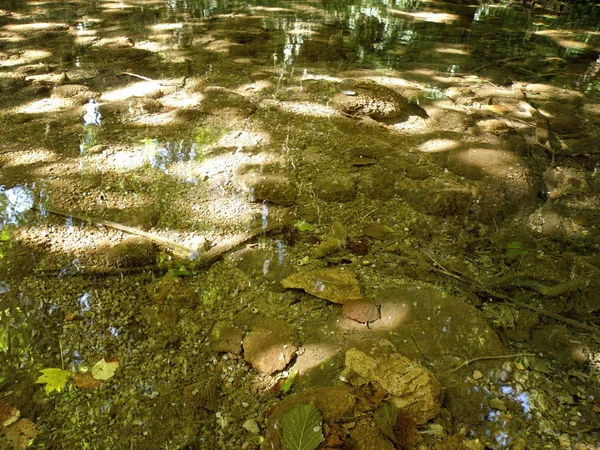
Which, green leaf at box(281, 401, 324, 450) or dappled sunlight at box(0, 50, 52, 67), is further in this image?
dappled sunlight at box(0, 50, 52, 67)

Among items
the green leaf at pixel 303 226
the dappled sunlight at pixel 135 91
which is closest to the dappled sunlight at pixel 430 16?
the dappled sunlight at pixel 135 91

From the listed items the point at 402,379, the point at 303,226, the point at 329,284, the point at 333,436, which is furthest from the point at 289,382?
the point at 303,226

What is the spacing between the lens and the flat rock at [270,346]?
1770 millimetres

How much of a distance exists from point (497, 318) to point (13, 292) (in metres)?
2.41

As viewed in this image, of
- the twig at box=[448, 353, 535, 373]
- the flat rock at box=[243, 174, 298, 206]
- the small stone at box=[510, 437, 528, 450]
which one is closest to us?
the small stone at box=[510, 437, 528, 450]

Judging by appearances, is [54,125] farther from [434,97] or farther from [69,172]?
[434,97]

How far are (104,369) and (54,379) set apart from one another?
0.19 m

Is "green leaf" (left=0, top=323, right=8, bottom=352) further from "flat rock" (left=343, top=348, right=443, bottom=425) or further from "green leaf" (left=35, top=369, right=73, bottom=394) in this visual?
"flat rock" (left=343, top=348, right=443, bottom=425)

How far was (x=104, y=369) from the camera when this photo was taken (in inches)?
69.0

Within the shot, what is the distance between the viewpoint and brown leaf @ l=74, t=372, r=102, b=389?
1.69m

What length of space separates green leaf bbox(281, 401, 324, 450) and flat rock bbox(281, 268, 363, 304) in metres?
0.63

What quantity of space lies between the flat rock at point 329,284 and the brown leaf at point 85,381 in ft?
3.11

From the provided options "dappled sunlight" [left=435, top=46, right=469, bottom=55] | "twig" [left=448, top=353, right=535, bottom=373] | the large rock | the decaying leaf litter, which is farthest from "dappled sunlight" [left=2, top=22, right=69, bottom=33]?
"twig" [left=448, top=353, right=535, bottom=373]

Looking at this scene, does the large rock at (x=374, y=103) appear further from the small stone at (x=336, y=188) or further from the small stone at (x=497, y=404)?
the small stone at (x=497, y=404)
